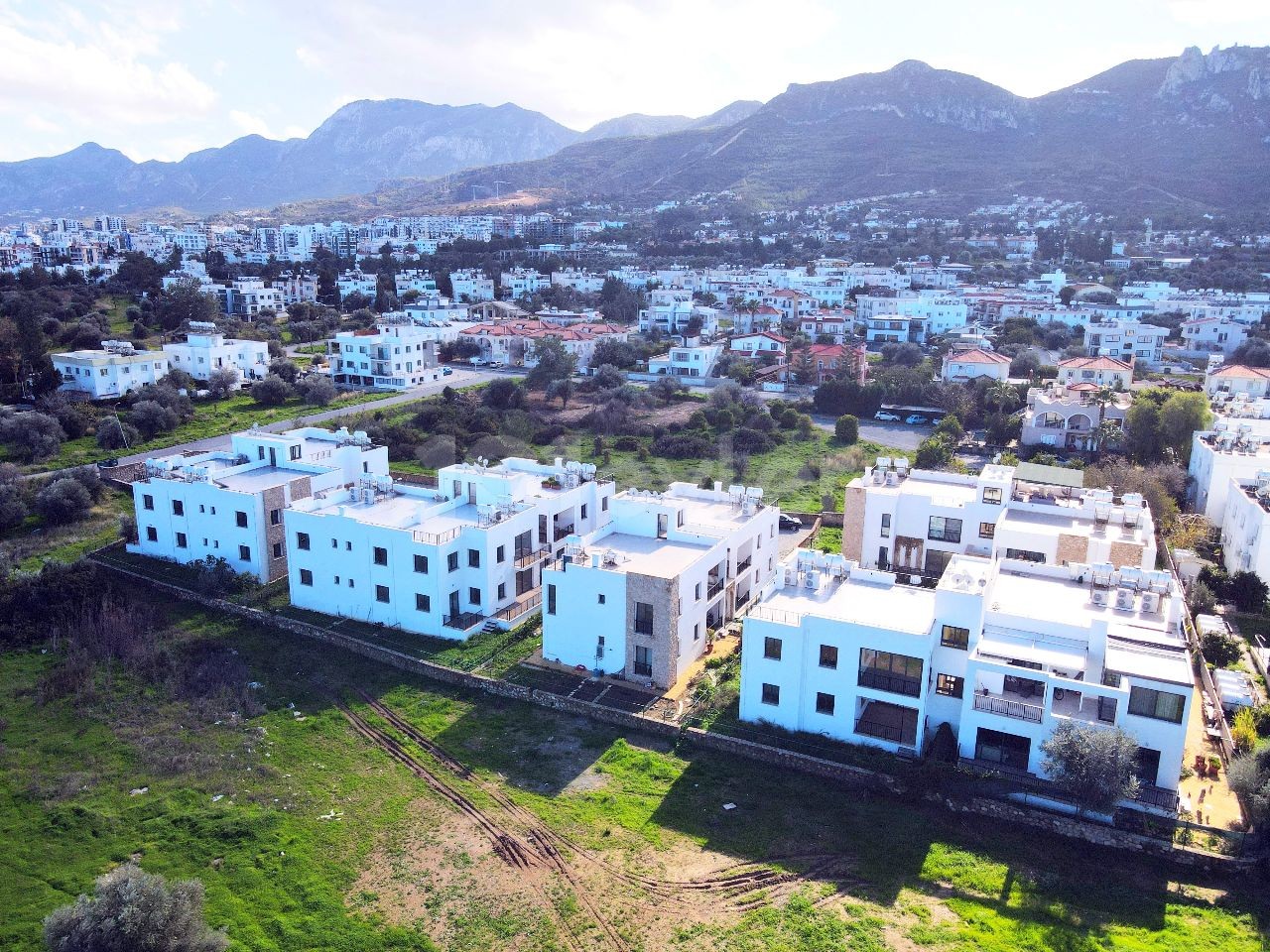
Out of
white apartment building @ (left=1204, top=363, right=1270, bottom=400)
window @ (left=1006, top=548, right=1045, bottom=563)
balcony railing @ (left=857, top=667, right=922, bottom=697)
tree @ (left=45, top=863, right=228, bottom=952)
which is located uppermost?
white apartment building @ (left=1204, top=363, right=1270, bottom=400)

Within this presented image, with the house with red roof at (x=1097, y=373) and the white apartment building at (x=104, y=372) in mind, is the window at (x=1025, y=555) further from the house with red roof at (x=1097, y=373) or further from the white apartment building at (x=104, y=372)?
the white apartment building at (x=104, y=372)

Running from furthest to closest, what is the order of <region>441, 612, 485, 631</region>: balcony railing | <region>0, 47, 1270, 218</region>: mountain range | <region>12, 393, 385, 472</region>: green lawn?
<region>0, 47, 1270, 218</region>: mountain range < <region>12, 393, 385, 472</region>: green lawn < <region>441, 612, 485, 631</region>: balcony railing

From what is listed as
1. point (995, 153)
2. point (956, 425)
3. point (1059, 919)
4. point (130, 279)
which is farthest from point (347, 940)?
point (995, 153)

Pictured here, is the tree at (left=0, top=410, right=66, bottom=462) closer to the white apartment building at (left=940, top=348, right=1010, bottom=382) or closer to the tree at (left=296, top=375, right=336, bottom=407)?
the tree at (left=296, top=375, right=336, bottom=407)

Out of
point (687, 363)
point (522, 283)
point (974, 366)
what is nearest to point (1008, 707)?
point (974, 366)

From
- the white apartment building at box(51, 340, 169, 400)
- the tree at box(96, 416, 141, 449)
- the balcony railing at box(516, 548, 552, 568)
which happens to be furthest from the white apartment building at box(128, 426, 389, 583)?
the white apartment building at box(51, 340, 169, 400)

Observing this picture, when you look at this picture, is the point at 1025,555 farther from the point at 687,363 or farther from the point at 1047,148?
the point at 1047,148

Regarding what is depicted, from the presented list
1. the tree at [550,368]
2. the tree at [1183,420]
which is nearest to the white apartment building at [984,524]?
the tree at [1183,420]
